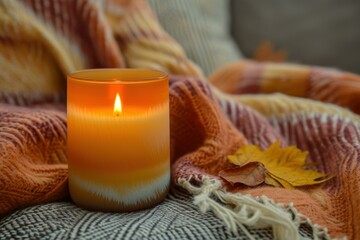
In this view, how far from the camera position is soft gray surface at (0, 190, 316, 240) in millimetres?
490

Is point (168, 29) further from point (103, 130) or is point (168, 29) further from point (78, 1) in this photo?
point (103, 130)

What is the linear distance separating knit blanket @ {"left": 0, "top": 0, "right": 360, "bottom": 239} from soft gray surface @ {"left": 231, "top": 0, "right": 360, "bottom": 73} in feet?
0.92

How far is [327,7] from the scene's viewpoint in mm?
1177

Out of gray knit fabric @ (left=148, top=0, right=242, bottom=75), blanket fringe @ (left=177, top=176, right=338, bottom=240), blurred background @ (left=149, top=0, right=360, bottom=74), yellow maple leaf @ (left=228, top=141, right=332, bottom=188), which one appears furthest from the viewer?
blurred background @ (left=149, top=0, right=360, bottom=74)

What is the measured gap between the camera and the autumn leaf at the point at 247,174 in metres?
0.57

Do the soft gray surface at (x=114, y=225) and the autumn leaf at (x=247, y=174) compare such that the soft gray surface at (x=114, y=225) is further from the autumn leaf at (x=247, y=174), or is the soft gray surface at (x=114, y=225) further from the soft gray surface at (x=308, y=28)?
the soft gray surface at (x=308, y=28)

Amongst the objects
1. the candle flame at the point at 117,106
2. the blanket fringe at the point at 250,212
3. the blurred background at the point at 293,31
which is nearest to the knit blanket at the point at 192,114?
the blanket fringe at the point at 250,212

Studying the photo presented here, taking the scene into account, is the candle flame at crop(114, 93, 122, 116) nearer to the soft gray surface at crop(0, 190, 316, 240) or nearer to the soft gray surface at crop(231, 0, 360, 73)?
the soft gray surface at crop(0, 190, 316, 240)

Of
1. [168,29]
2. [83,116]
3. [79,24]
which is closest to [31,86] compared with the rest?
[79,24]

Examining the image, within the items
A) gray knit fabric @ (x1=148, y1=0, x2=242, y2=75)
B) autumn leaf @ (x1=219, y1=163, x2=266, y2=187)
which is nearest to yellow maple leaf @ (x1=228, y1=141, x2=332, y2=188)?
autumn leaf @ (x1=219, y1=163, x2=266, y2=187)

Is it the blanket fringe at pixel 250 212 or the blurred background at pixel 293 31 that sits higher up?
the blurred background at pixel 293 31

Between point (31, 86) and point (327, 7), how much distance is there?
763 millimetres

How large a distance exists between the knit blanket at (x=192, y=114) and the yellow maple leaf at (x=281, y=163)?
1 cm

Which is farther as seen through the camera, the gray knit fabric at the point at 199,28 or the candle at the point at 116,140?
the gray knit fabric at the point at 199,28
